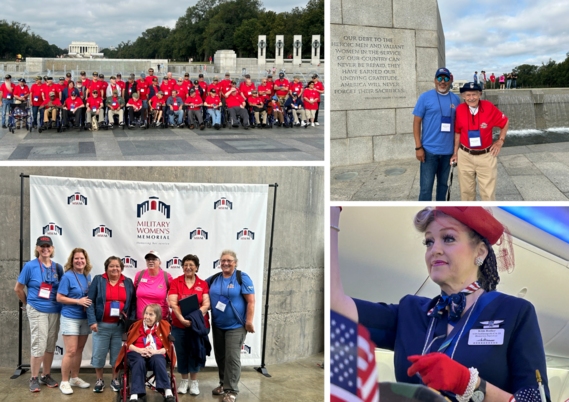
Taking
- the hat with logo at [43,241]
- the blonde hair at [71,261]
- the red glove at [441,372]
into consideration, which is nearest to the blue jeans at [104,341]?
the blonde hair at [71,261]

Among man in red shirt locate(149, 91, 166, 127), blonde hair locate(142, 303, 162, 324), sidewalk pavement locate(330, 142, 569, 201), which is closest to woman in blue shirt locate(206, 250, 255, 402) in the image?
blonde hair locate(142, 303, 162, 324)

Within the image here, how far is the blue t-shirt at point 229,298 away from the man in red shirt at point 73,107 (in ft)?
28.9

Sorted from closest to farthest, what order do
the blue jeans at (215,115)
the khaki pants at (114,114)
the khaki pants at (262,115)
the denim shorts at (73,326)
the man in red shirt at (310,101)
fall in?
1. the denim shorts at (73,326)
2. the khaki pants at (114,114)
3. the blue jeans at (215,115)
4. the khaki pants at (262,115)
5. the man in red shirt at (310,101)

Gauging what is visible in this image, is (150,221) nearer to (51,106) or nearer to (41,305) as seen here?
(41,305)

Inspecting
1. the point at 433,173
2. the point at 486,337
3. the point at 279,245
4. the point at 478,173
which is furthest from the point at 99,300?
the point at 478,173

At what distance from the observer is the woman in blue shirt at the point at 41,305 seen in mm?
5621

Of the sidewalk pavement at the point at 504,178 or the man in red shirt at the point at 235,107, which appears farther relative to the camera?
the man in red shirt at the point at 235,107

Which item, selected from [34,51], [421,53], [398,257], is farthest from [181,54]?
[398,257]

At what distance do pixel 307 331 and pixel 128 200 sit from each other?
10.9 ft

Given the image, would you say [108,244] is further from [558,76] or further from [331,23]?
[558,76]

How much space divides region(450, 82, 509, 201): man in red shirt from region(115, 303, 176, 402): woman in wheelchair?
371cm

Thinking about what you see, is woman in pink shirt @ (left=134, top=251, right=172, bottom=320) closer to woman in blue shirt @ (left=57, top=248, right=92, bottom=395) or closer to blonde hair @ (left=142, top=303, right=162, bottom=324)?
blonde hair @ (left=142, top=303, right=162, bottom=324)

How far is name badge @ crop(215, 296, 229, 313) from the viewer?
5652 millimetres

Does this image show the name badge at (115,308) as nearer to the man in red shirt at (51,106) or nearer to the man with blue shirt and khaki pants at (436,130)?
the man with blue shirt and khaki pants at (436,130)
